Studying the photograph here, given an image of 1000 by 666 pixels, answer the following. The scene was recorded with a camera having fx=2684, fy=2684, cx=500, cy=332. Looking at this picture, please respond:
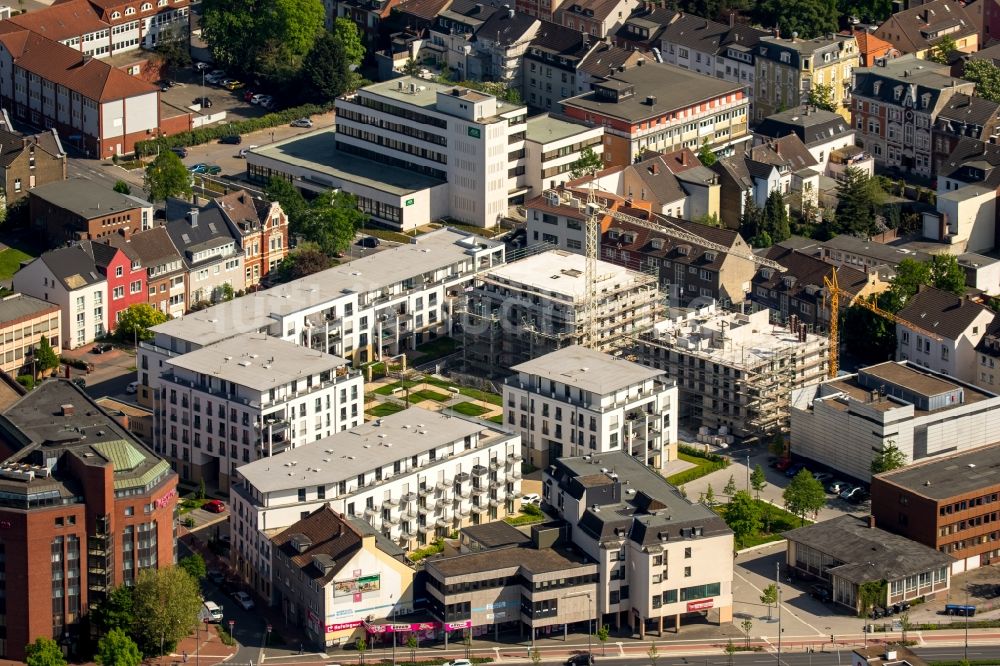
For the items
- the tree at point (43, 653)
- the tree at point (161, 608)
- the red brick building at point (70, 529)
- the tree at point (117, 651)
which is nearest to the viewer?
the tree at point (43, 653)

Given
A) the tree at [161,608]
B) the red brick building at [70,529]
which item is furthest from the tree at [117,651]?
the red brick building at [70,529]

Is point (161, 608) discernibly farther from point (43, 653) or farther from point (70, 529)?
point (43, 653)

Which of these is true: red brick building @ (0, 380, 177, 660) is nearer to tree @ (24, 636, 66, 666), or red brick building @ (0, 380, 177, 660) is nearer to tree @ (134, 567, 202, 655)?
tree @ (24, 636, 66, 666)

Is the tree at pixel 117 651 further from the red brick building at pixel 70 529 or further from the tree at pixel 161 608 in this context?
the red brick building at pixel 70 529

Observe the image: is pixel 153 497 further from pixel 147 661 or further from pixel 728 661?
pixel 728 661

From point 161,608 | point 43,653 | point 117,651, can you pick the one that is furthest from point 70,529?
point 117,651

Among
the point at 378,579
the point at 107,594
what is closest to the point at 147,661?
the point at 107,594
